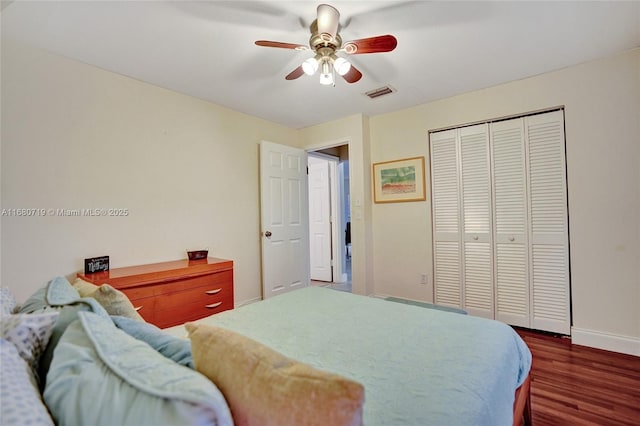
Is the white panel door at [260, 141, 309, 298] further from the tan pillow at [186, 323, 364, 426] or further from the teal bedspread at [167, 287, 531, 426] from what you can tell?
the tan pillow at [186, 323, 364, 426]

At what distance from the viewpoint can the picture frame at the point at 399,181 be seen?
3.40 m

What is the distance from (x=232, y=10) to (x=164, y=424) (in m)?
2.09

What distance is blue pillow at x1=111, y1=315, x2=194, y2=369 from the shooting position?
2.55 feet

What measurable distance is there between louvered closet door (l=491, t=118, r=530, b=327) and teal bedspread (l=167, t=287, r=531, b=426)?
1714 mm

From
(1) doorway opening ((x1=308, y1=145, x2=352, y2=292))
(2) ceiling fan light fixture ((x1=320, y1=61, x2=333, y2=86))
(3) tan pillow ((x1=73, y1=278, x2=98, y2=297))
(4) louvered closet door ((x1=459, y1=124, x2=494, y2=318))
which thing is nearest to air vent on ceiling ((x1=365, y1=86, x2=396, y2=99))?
(4) louvered closet door ((x1=459, y1=124, x2=494, y2=318))

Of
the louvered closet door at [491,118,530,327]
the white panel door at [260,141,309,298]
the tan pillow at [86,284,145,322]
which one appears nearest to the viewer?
the tan pillow at [86,284,145,322]

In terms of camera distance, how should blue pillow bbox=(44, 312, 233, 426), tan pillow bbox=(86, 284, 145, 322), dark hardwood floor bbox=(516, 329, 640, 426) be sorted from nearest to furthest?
blue pillow bbox=(44, 312, 233, 426), tan pillow bbox=(86, 284, 145, 322), dark hardwood floor bbox=(516, 329, 640, 426)

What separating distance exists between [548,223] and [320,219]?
3.30 metres

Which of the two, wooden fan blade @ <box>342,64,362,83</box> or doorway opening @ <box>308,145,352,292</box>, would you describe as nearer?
wooden fan blade @ <box>342,64,362,83</box>

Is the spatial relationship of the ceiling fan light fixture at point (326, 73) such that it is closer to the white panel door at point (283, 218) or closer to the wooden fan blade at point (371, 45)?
the wooden fan blade at point (371, 45)

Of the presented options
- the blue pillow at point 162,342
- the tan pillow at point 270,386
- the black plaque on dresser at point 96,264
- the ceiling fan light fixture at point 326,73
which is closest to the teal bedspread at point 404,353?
the tan pillow at point 270,386

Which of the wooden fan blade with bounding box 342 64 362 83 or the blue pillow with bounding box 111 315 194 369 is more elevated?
the wooden fan blade with bounding box 342 64 362 83

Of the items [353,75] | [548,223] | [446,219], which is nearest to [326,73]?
[353,75]

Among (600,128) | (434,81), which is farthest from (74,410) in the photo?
(600,128)
